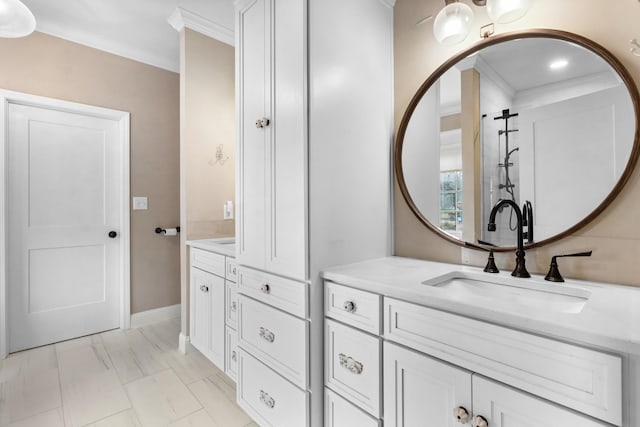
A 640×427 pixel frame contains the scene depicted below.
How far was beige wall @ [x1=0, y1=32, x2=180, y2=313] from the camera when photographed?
2541mm

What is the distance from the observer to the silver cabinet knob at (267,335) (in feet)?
4.77

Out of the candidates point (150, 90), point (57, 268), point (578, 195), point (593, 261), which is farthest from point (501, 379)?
point (150, 90)

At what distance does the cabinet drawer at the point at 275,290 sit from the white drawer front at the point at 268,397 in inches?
13.6

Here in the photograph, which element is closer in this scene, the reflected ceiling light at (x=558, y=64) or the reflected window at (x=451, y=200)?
the reflected ceiling light at (x=558, y=64)

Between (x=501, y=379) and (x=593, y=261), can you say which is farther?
(x=593, y=261)

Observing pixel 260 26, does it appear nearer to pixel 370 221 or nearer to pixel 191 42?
pixel 370 221

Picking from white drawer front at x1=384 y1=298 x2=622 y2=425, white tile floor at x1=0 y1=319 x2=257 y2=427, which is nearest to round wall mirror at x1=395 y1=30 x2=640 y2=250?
white drawer front at x1=384 y1=298 x2=622 y2=425

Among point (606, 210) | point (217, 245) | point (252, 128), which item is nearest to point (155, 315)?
point (217, 245)

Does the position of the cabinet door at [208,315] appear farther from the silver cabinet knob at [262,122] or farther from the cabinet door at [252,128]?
the silver cabinet knob at [262,122]

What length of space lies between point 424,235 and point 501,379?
0.84 m

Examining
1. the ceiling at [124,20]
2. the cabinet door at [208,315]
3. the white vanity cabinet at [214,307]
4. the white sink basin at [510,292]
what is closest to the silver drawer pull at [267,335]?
the white vanity cabinet at [214,307]

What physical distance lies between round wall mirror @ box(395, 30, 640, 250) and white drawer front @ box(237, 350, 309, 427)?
104 centimetres

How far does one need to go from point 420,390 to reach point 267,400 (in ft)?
2.81

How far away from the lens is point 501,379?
2.69ft
